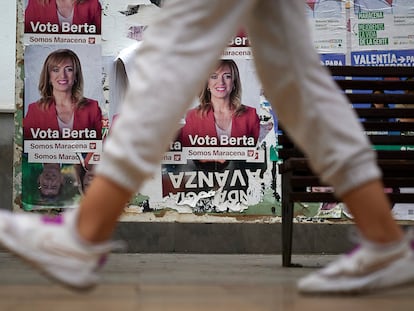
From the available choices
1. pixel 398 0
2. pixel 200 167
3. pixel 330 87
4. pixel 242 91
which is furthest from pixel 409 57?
pixel 330 87

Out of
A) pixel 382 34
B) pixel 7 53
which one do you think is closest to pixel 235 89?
pixel 382 34

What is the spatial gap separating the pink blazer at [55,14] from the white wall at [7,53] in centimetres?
15

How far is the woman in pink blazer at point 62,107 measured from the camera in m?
4.30

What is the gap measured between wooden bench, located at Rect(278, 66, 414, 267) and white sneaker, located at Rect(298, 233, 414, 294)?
1.48 metres

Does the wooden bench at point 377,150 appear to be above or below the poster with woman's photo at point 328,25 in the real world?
below

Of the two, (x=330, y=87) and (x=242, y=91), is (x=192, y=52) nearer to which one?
(x=330, y=87)

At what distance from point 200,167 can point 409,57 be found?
1.39 metres

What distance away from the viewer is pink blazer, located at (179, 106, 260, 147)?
432cm

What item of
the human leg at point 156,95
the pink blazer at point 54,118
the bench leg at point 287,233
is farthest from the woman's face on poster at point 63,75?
the human leg at point 156,95

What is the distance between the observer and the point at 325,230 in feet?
14.2

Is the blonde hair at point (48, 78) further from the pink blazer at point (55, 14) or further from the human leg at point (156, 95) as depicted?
the human leg at point (156, 95)

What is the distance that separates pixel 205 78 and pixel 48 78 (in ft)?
9.73

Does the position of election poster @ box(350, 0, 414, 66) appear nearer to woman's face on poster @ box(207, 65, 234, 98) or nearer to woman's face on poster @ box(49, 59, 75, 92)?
woman's face on poster @ box(207, 65, 234, 98)

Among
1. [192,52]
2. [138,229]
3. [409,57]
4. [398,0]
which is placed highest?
[398,0]
